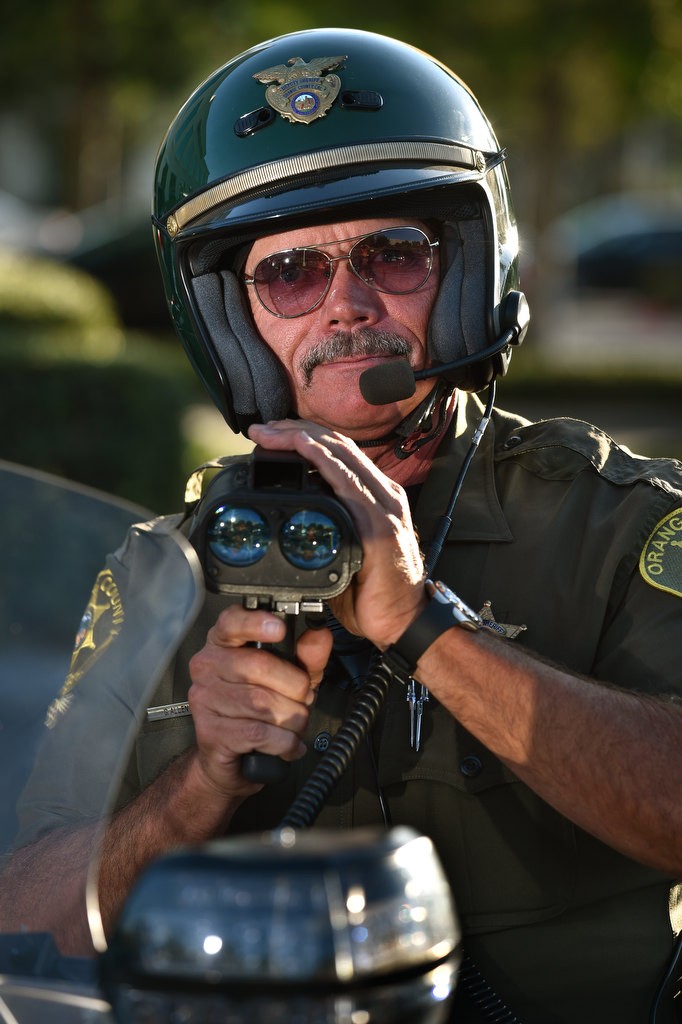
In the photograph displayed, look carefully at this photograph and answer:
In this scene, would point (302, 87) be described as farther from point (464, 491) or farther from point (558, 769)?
point (558, 769)

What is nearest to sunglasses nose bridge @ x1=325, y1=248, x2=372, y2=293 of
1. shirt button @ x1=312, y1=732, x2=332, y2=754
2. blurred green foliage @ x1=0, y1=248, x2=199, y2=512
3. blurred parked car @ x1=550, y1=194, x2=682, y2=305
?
shirt button @ x1=312, y1=732, x2=332, y2=754

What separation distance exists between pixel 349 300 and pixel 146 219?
14865mm

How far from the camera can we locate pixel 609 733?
1.79m

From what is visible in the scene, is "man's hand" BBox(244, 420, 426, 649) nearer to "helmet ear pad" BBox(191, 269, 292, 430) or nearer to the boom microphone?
the boom microphone

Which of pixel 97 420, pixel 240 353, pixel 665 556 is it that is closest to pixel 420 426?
pixel 240 353

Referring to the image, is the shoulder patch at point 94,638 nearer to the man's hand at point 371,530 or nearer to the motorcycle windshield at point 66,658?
the motorcycle windshield at point 66,658

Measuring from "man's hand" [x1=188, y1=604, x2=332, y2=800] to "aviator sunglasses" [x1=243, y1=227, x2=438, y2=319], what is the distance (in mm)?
872

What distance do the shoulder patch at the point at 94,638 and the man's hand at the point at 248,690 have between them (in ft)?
0.45

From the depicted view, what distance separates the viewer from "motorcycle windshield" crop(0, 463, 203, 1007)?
1.45 metres

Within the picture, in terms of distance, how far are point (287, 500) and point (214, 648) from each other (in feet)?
0.87

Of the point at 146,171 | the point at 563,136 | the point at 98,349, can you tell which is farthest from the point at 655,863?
the point at 146,171

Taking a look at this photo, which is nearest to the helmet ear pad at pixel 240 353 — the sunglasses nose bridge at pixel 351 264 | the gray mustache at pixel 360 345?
the gray mustache at pixel 360 345

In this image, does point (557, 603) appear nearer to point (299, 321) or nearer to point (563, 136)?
point (299, 321)

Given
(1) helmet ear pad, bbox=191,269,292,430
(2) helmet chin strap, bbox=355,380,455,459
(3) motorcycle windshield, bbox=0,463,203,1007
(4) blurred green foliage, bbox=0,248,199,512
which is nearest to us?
(3) motorcycle windshield, bbox=0,463,203,1007
